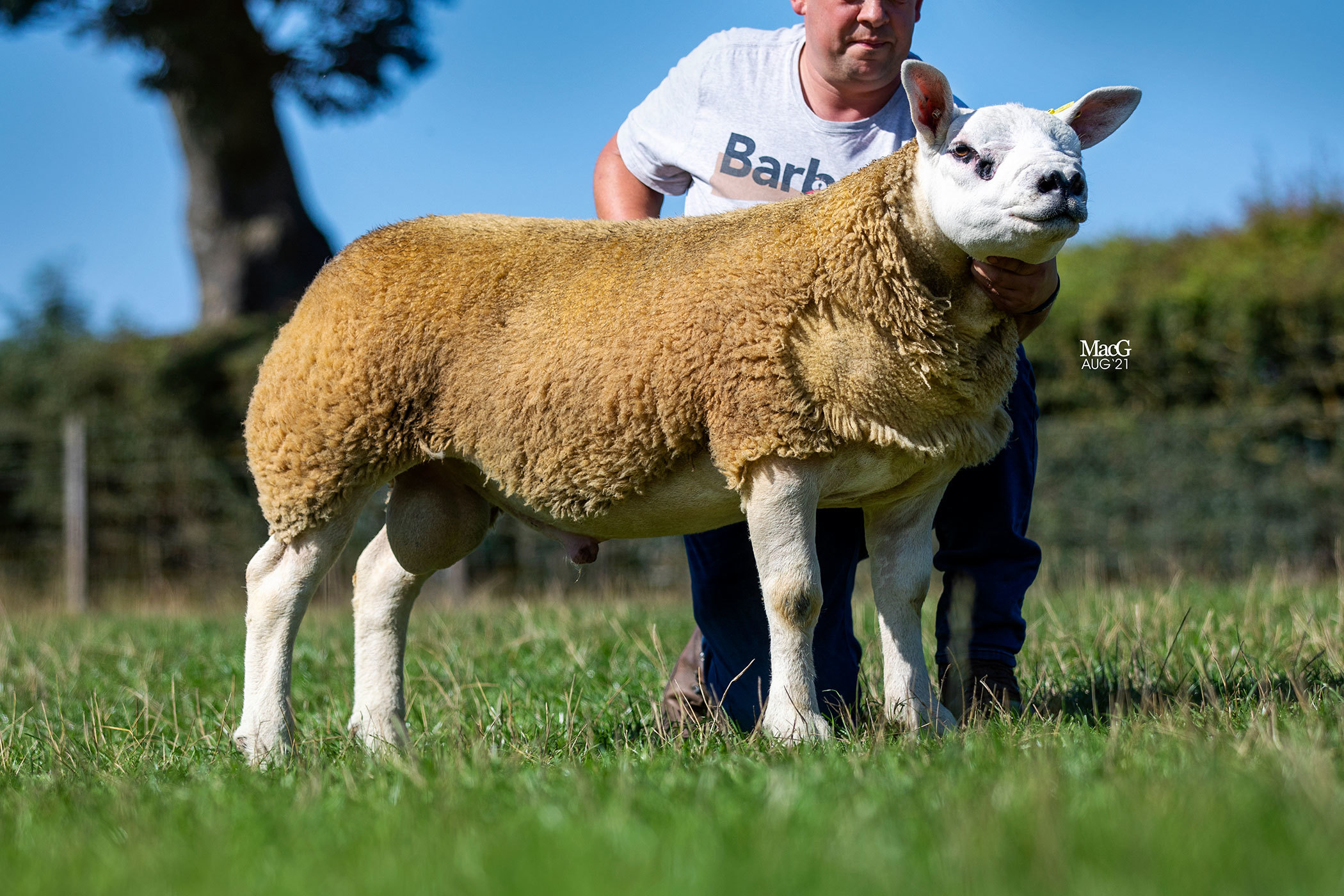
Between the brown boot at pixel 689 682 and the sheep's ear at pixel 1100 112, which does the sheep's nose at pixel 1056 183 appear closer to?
the sheep's ear at pixel 1100 112

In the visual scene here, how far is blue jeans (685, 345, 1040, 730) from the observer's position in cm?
350

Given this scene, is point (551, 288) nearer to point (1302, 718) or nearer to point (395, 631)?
point (395, 631)

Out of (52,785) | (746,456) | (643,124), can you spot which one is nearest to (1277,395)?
(643,124)

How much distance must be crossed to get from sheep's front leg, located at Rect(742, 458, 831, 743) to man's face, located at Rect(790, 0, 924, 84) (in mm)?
1232

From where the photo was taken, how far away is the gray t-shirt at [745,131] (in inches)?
134

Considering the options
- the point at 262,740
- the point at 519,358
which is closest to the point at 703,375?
the point at 519,358

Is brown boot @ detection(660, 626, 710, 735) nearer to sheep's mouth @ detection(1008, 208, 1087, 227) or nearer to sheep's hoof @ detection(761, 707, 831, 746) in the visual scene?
sheep's hoof @ detection(761, 707, 831, 746)

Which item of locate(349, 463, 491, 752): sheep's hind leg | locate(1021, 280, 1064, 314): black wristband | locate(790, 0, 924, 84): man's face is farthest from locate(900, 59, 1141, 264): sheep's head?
locate(349, 463, 491, 752): sheep's hind leg

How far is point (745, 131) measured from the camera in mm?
3465

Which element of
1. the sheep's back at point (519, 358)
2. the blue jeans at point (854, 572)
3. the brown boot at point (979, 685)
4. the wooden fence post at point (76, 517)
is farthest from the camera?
the wooden fence post at point (76, 517)

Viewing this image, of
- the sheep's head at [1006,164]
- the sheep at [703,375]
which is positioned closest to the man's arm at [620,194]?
the sheep at [703,375]

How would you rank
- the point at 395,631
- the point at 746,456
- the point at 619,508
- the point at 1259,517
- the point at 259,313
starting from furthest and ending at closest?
1. the point at 259,313
2. the point at 1259,517
3. the point at 395,631
4. the point at 619,508
5. the point at 746,456

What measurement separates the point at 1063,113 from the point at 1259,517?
660cm

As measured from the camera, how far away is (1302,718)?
2.59m
